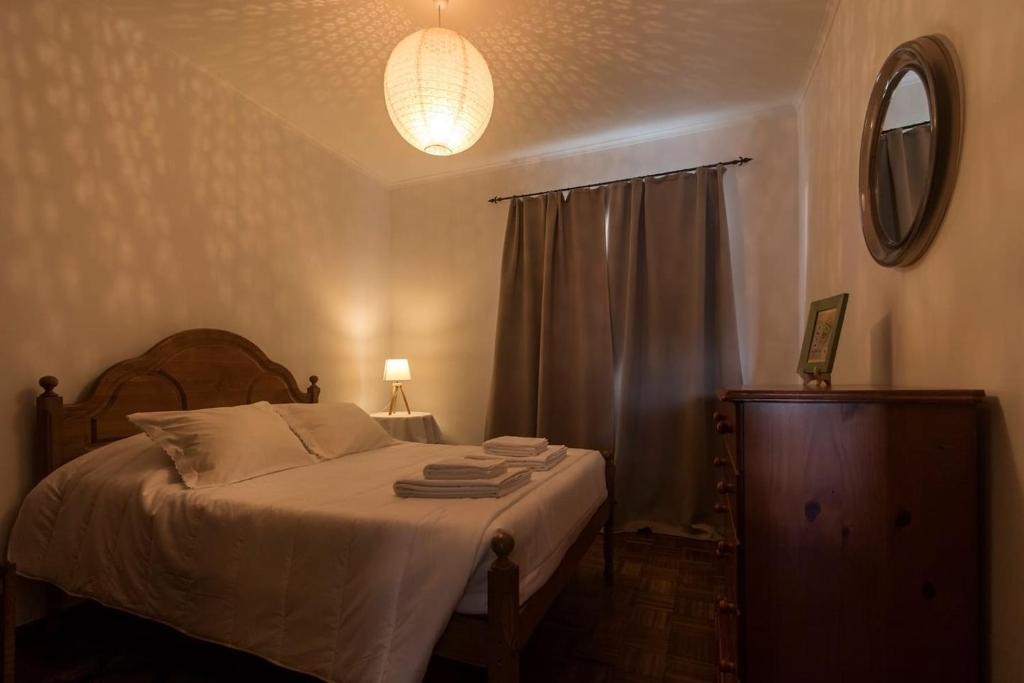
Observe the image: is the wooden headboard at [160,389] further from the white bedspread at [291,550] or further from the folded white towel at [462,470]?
the folded white towel at [462,470]

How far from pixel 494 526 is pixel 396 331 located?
3.13 meters

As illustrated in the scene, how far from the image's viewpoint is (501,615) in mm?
1254

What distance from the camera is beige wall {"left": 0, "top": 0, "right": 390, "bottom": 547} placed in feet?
6.51

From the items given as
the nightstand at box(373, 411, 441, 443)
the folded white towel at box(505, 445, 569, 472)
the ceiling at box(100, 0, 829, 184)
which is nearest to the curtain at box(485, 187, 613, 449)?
the nightstand at box(373, 411, 441, 443)

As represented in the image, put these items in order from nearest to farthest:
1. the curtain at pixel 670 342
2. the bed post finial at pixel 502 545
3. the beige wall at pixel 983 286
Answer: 1. the beige wall at pixel 983 286
2. the bed post finial at pixel 502 545
3. the curtain at pixel 670 342

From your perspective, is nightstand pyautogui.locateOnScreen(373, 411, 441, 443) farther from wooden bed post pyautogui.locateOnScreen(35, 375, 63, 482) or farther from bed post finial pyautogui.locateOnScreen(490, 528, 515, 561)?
bed post finial pyautogui.locateOnScreen(490, 528, 515, 561)

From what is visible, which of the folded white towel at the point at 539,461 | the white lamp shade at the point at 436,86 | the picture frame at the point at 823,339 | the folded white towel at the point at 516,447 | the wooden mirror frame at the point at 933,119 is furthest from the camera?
the folded white towel at the point at 516,447

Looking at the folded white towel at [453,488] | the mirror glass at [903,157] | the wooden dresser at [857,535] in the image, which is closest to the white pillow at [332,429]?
the folded white towel at [453,488]

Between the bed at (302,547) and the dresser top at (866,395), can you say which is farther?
the bed at (302,547)

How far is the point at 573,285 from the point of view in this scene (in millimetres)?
3592

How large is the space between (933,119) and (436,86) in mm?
1489

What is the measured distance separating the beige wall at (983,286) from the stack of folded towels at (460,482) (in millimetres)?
1208

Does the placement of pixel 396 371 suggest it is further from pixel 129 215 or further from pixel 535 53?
pixel 535 53

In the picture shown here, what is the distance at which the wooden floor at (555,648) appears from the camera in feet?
5.67
